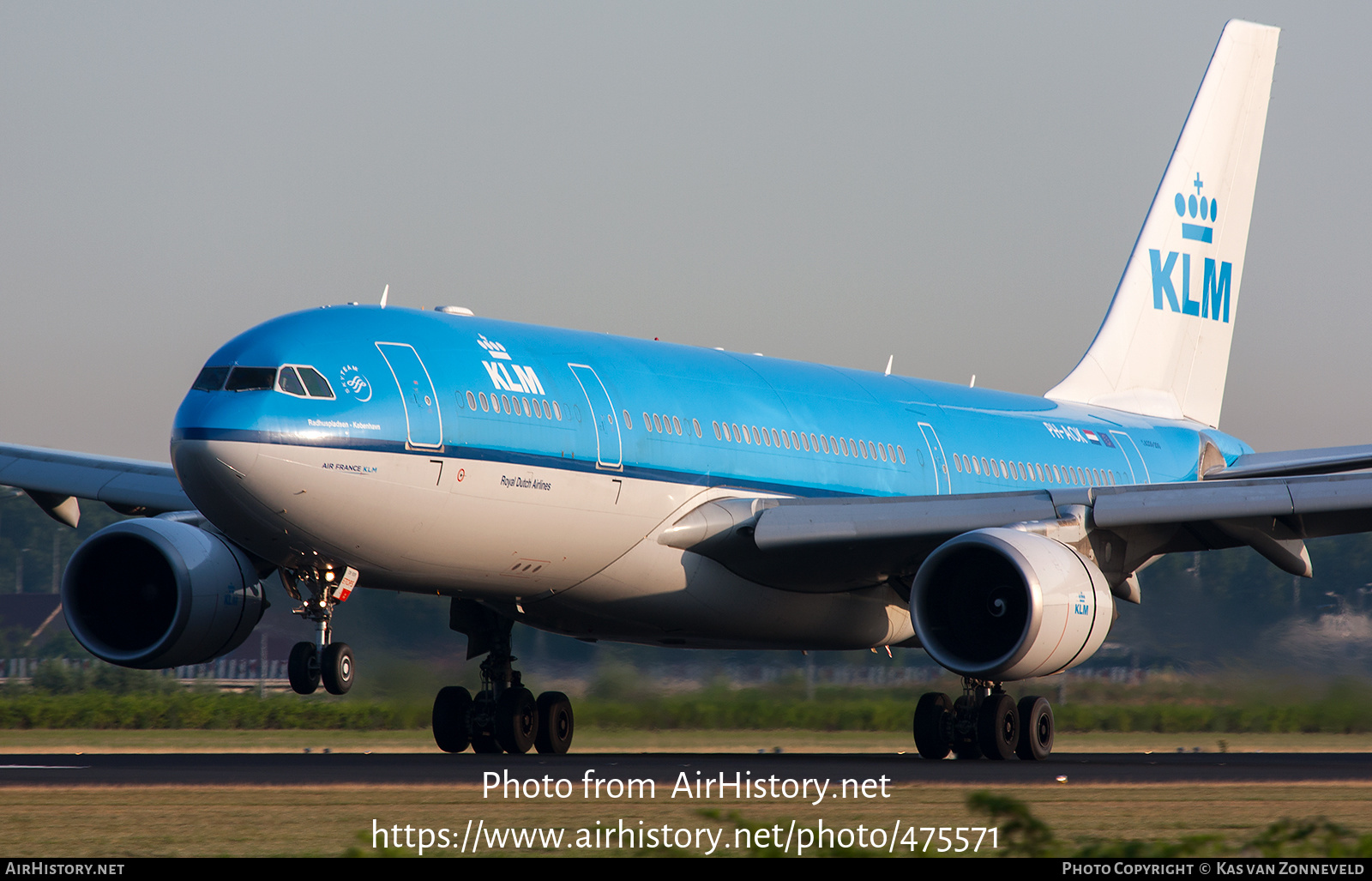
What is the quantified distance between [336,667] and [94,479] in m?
6.55

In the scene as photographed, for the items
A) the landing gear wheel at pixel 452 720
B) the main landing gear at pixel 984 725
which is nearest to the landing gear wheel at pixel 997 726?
the main landing gear at pixel 984 725

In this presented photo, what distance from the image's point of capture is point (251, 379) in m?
14.6

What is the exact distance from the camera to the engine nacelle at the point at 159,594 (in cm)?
1714

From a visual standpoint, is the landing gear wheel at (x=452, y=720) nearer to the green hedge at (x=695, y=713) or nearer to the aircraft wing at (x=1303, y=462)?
the green hedge at (x=695, y=713)

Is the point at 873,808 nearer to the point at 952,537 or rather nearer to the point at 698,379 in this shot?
the point at 952,537

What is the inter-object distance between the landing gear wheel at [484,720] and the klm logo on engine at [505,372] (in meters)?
4.65

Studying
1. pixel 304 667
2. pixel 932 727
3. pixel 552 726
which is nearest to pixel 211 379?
pixel 304 667

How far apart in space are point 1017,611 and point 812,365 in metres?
5.36

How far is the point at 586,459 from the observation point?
1650 cm

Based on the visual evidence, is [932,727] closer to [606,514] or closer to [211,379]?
[606,514]

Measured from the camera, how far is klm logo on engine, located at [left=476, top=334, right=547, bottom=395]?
52.4ft

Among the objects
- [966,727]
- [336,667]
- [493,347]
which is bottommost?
[966,727]

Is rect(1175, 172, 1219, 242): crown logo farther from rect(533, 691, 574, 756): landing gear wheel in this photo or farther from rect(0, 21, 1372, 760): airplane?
rect(533, 691, 574, 756): landing gear wheel

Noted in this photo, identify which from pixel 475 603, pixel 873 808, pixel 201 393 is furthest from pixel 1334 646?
pixel 201 393
